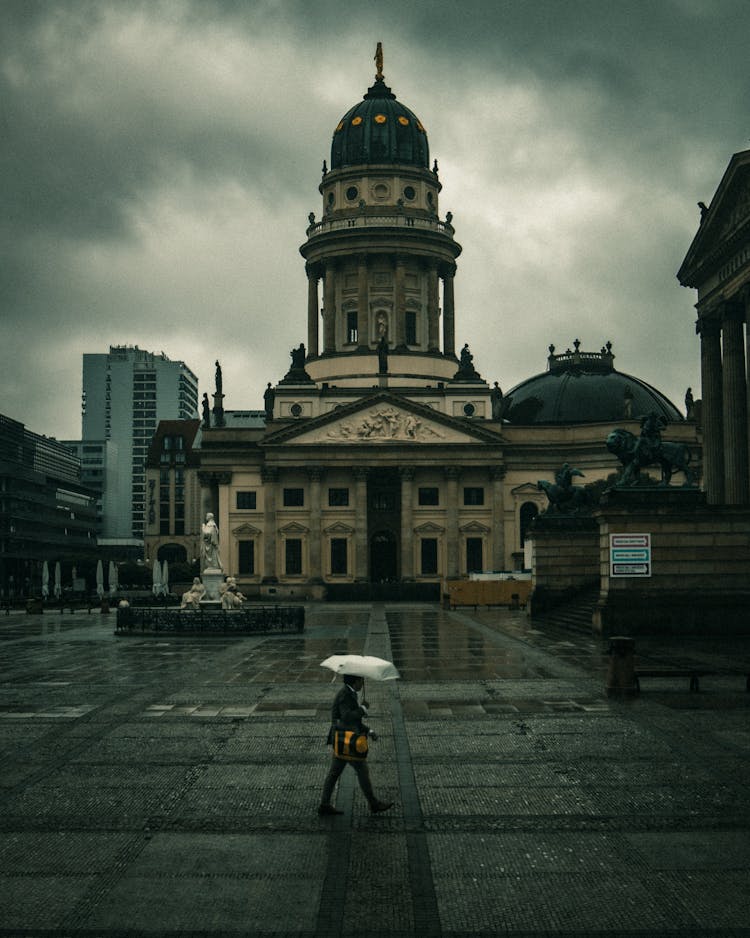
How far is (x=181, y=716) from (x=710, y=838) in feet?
36.7

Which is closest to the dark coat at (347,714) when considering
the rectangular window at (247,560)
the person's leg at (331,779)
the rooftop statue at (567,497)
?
the person's leg at (331,779)

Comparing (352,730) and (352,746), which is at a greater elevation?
(352,730)

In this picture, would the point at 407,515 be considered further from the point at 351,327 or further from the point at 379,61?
the point at 379,61

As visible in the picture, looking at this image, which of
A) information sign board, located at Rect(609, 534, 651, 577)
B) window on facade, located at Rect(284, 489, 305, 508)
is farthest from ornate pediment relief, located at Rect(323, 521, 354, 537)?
information sign board, located at Rect(609, 534, 651, 577)

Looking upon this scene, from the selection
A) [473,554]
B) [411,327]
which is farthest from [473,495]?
[411,327]

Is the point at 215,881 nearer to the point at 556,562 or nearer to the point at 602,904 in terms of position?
the point at 602,904

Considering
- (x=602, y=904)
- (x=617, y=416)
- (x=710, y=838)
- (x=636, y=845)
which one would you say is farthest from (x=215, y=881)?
(x=617, y=416)

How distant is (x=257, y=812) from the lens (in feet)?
45.1

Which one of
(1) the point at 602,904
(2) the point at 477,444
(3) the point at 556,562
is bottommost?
(1) the point at 602,904

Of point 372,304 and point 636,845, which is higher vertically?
point 372,304

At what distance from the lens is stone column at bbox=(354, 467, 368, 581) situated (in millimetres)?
93625

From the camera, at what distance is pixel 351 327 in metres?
108

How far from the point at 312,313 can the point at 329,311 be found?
9.82 ft

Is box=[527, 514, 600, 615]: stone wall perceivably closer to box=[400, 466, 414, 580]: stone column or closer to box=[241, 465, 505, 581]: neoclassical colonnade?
box=[241, 465, 505, 581]: neoclassical colonnade
